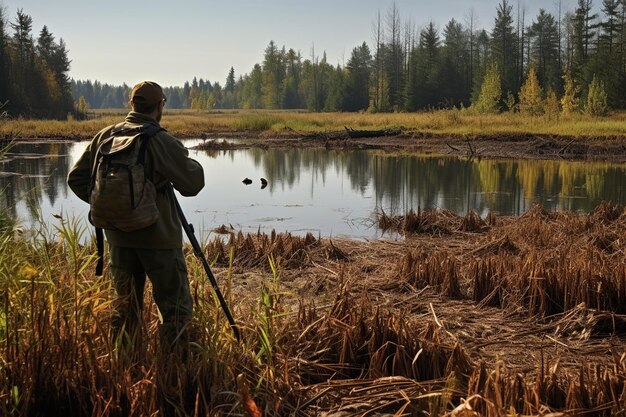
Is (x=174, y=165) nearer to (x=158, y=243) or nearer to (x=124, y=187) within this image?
(x=124, y=187)

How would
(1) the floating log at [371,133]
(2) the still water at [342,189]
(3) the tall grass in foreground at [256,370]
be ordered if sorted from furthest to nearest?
1. (1) the floating log at [371,133]
2. (2) the still water at [342,189]
3. (3) the tall grass in foreground at [256,370]

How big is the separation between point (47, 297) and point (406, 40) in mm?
85081

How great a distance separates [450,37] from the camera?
93938 millimetres

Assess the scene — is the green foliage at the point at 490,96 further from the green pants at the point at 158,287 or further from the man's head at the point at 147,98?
the green pants at the point at 158,287

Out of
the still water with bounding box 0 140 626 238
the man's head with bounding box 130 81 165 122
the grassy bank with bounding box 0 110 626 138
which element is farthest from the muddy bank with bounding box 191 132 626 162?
the man's head with bounding box 130 81 165 122

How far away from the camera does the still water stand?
469 inches

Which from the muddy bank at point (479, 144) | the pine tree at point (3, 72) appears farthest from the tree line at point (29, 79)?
the muddy bank at point (479, 144)

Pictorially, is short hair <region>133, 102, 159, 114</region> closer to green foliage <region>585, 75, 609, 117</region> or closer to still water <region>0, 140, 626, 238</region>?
still water <region>0, 140, 626, 238</region>

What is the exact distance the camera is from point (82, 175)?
375 centimetres

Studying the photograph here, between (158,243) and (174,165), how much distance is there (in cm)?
43

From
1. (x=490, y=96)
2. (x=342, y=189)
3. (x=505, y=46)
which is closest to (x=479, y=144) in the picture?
(x=342, y=189)

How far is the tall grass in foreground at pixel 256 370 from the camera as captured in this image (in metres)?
2.99

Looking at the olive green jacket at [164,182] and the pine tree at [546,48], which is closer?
the olive green jacket at [164,182]

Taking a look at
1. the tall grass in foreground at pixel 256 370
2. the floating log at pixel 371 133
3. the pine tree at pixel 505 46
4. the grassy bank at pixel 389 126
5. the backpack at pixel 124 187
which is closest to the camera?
the tall grass in foreground at pixel 256 370
